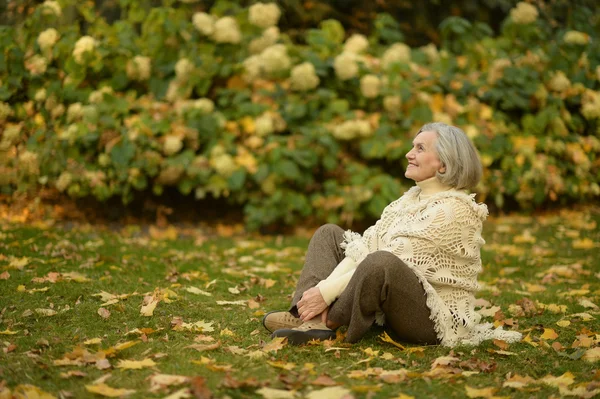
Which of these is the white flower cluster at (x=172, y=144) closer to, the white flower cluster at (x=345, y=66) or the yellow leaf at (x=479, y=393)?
the white flower cluster at (x=345, y=66)

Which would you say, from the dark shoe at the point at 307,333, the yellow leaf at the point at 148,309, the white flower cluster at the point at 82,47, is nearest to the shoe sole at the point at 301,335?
the dark shoe at the point at 307,333

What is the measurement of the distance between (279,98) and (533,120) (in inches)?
105

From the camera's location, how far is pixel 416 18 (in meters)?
8.98

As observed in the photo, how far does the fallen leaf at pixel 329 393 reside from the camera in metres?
2.30

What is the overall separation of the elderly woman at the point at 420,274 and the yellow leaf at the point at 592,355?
32 cm

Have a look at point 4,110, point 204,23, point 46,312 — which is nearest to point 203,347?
point 46,312

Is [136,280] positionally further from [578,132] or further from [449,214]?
[578,132]

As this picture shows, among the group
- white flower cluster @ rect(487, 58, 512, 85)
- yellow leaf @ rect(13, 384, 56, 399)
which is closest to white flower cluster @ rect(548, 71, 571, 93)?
white flower cluster @ rect(487, 58, 512, 85)

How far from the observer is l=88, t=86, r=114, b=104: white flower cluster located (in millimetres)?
6125

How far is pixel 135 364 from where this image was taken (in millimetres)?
Answer: 2582

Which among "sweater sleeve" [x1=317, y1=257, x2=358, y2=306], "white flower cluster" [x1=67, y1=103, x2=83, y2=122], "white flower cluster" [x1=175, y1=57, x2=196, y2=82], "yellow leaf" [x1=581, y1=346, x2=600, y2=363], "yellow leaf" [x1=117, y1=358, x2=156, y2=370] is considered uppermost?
"white flower cluster" [x1=175, y1=57, x2=196, y2=82]

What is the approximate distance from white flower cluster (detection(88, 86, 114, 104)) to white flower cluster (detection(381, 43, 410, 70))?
2606 millimetres

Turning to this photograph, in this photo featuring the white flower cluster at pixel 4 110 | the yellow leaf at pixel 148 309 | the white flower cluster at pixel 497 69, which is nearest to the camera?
the yellow leaf at pixel 148 309

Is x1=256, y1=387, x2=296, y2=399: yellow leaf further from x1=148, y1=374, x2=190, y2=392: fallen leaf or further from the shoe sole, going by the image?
the shoe sole
